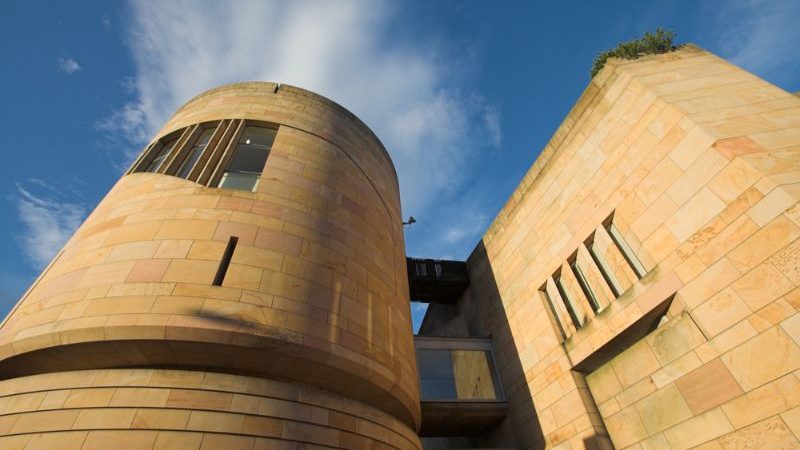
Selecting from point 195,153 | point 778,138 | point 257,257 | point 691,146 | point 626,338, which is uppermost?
point 195,153

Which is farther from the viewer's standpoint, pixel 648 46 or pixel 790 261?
pixel 648 46

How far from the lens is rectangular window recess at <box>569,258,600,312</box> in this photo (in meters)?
12.4

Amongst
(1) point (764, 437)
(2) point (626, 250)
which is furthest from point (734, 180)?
(1) point (764, 437)

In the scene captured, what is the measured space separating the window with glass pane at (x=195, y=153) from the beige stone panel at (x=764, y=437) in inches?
615

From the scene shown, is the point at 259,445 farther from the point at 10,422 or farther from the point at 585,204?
the point at 585,204

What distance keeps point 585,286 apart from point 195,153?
14.6 m

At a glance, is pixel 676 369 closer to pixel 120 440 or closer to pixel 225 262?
pixel 225 262

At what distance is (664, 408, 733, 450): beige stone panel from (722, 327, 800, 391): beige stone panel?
1.00 m

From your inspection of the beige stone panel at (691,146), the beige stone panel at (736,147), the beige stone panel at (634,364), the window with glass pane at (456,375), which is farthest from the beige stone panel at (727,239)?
the window with glass pane at (456,375)

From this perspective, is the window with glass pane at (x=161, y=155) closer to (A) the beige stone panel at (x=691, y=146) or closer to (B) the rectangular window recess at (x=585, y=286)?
(B) the rectangular window recess at (x=585, y=286)

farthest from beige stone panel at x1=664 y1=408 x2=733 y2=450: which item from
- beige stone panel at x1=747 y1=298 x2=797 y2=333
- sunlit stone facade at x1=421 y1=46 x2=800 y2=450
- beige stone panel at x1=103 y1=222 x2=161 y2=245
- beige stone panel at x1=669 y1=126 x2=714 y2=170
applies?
beige stone panel at x1=103 y1=222 x2=161 y2=245

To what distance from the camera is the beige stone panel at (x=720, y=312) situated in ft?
26.1

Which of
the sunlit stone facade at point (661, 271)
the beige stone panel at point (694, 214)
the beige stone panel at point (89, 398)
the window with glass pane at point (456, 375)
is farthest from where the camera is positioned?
the window with glass pane at point (456, 375)

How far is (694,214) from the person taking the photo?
9.18 m
